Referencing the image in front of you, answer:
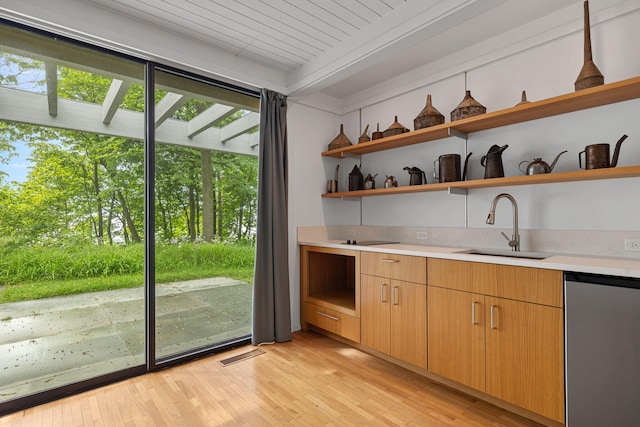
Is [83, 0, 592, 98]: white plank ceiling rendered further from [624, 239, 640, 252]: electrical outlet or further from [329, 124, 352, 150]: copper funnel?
[624, 239, 640, 252]: electrical outlet

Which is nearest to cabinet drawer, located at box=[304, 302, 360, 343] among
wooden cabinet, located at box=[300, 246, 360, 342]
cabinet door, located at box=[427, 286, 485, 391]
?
wooden cabinet, located at box=[300, 246, 360, 342]

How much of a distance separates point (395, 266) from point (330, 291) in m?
1.20

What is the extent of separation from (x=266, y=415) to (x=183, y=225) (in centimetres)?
156

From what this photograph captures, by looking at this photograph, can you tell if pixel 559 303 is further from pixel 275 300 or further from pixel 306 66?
pixel 306 66

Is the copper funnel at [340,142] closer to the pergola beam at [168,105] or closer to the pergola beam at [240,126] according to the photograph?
the pergola beam at [240,126]

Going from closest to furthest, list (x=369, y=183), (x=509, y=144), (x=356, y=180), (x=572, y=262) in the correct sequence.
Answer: (x=572, y=262) → (x=509, y=144) → (x=369, y=183) → (x=356, y=180)

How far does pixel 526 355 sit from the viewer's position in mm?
1858

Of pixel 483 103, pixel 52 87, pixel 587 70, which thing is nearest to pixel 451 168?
pixel 483 103

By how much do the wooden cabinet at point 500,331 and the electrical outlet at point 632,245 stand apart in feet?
2.11

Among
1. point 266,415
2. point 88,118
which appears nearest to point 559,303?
point 266,415

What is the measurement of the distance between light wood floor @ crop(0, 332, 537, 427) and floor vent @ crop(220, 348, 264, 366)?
0.17 ft

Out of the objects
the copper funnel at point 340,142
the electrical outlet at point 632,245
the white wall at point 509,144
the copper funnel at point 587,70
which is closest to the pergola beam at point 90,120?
the white wall at point 509,144

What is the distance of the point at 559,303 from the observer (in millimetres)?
1740

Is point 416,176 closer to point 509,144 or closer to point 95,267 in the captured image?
point 509,144
